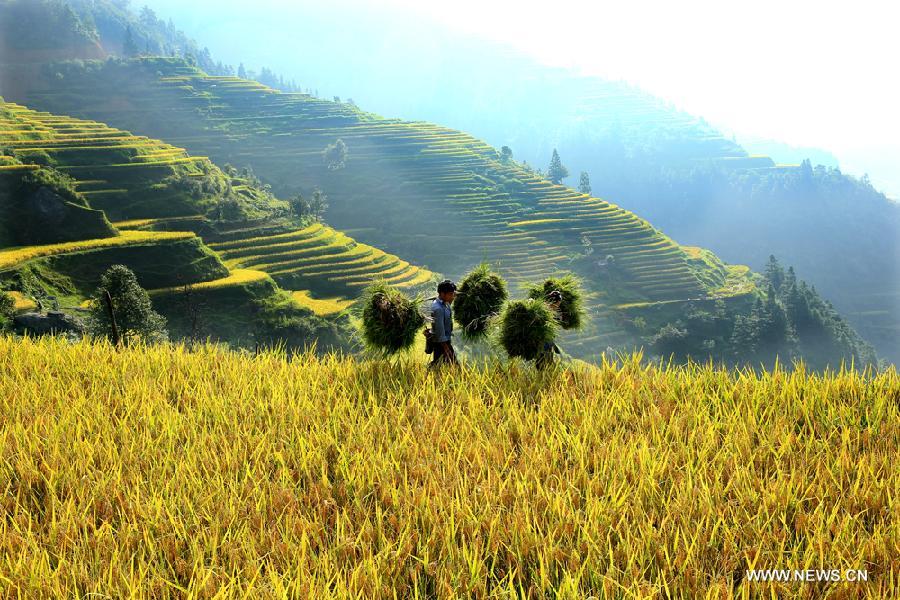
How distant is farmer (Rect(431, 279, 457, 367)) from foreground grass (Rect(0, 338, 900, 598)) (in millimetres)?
680

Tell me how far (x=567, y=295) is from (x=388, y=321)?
1.99 metres

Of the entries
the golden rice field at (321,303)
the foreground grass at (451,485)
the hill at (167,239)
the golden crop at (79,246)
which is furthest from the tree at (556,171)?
the foreground grass at (451,485)

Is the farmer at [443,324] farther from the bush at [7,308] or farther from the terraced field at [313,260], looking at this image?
the terraced field at [313,260]

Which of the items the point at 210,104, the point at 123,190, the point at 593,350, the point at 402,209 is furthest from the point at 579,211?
the point at 210,104

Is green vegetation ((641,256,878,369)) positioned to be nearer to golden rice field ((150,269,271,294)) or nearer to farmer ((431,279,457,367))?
golden rice field ((150,269,271,294))

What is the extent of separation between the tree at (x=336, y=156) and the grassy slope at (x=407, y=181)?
2172 millimetres

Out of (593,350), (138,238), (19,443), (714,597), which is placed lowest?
(593,350)

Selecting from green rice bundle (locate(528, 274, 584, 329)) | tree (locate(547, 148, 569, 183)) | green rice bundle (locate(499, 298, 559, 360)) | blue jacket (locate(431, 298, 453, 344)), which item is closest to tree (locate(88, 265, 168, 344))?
blue jacket (locate(431, 298, 453, 344))

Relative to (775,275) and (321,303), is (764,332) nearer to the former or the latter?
(775,275)

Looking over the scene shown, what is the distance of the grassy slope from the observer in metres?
90.8

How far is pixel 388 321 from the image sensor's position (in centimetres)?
608

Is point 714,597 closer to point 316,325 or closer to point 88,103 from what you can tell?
point 316,325

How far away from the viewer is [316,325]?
167 ft

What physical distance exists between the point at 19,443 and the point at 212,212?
67.6 metres
